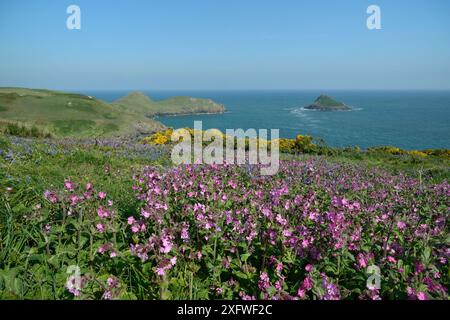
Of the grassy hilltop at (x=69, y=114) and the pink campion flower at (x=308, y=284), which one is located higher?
the grassy hilltop at (x=69, y=114)

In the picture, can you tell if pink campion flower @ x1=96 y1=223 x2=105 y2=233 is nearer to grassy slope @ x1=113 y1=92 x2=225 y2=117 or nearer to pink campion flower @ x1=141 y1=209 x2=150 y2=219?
pink campion flower @ x1=141 y1=209 x2=150 y2=219

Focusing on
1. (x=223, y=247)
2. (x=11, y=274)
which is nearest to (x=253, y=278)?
(x=223, y=247)

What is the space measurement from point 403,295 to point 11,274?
317 cm

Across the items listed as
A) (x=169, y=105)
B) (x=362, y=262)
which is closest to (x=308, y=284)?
(x=362, y=262)

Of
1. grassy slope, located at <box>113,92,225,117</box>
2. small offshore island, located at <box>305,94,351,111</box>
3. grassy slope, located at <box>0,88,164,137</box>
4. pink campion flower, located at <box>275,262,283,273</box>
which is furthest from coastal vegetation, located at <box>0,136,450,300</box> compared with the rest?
small offshore island, located at <box>305,94,351,111</box>

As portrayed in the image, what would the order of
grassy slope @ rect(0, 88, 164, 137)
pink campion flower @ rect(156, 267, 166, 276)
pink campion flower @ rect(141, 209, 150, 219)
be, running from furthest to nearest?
1. grassy slope @ rect(0, 88, 164, 137)
2. pink campion flower @ rect(141, 209, 150, 219)
3. pink campion flower @ rect(156, 267, 166, 276)

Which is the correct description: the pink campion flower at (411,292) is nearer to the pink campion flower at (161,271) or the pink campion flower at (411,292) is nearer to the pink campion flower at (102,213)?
the pink campion flower at (161,271)

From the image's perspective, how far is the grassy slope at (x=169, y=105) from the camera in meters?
133

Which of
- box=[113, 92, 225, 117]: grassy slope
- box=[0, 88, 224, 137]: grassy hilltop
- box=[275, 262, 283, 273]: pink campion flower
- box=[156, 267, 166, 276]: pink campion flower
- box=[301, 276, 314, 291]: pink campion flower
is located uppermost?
box=[113, 92, 225, 117]: grassy slope

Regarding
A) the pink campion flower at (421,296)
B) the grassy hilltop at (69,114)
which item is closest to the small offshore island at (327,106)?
the grassy hilltop at (69,114)

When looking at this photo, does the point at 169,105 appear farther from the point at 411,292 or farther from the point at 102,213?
the point at 411,292

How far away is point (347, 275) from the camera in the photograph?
323 cm

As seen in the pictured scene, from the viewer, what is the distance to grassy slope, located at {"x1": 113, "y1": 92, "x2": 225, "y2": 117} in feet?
435
